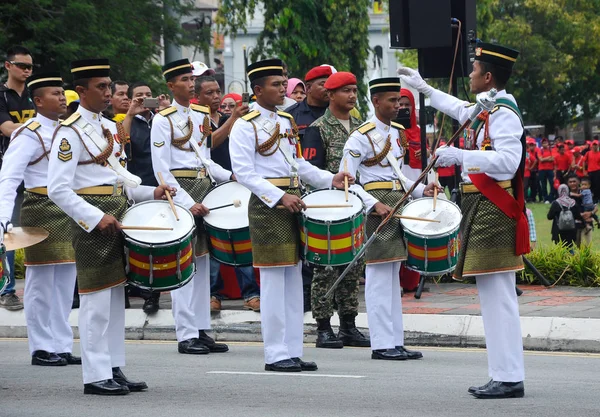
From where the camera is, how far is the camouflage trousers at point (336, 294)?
1160 cm

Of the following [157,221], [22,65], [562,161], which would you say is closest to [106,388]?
[157,221]

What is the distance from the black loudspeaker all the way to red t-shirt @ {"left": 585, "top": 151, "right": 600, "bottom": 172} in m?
21.3

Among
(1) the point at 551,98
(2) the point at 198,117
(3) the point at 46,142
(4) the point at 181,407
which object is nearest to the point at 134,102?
(2) the point at 198,117

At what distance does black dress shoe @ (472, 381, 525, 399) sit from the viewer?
844 centimetres

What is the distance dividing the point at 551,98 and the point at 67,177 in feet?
170

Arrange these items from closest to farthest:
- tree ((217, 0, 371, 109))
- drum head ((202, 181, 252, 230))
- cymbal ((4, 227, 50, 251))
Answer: cymbal ((4, 227, 50, 251)) → drum head ((202, 181, 252, 230)) → tree ((217, 0, 371, 109))

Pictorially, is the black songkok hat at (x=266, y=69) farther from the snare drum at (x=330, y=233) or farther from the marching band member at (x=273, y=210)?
the snare drum at (x=330, y=233)

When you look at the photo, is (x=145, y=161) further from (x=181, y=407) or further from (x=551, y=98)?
(x=551, y=98)

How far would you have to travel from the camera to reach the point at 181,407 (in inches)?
330

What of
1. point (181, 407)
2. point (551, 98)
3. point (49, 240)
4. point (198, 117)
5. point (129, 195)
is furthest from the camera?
point (551, 98)

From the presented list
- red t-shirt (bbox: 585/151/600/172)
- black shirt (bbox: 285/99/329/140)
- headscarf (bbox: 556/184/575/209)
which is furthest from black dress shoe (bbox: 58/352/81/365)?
red t-shirt (bbox: 585/151/600/172)

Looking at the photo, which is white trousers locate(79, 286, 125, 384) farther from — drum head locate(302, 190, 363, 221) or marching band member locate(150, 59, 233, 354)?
marching band member locate(150, 59, 233, 354)

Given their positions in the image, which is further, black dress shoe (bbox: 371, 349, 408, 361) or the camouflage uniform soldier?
the camouflage uniform soldier

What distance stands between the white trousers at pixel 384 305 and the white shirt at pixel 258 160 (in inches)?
50.5
